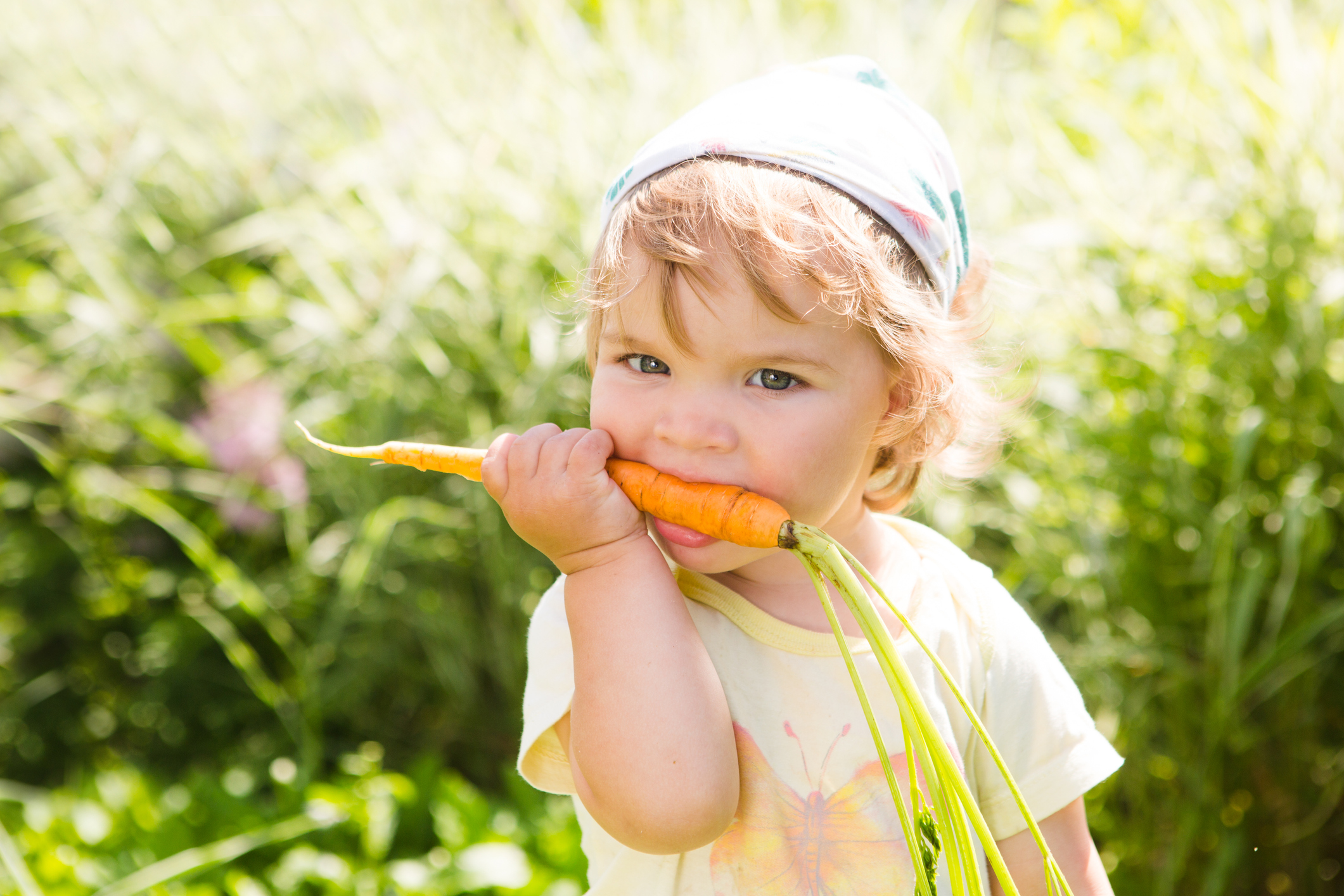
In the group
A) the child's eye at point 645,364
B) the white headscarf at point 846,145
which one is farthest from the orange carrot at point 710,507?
the white headscarf at point 846,145

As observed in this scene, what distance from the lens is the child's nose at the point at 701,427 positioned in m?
1.13

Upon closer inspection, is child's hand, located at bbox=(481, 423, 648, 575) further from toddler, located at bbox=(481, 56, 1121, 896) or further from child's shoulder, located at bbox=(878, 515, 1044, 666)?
child's shoulder, located at bbox=(878, 515, 1044, 666)

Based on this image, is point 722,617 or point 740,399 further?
point 722,617

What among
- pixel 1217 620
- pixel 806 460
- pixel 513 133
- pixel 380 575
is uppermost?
pixel 806 460

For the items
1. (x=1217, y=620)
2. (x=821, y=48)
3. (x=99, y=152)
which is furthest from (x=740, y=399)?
(x=99, y=152)

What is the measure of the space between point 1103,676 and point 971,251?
105cm

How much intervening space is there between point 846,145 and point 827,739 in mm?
680

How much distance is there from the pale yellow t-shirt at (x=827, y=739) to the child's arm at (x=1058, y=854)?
0.09 ft

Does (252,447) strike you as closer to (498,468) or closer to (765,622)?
(498,468)

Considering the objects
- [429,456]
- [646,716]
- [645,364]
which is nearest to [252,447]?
[429,456]

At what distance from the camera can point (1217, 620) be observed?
6.55 ft

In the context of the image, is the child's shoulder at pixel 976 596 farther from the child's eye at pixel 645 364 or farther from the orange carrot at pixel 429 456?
the orange carrot at pixel 429 456

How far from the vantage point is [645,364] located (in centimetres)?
119

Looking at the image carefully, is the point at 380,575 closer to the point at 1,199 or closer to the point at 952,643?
the point at 952,643
